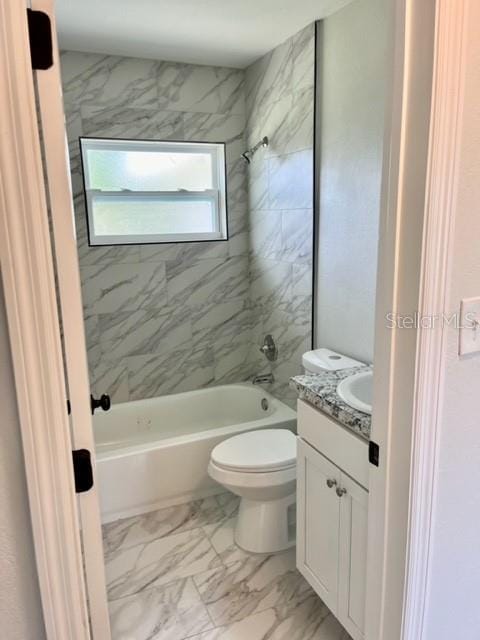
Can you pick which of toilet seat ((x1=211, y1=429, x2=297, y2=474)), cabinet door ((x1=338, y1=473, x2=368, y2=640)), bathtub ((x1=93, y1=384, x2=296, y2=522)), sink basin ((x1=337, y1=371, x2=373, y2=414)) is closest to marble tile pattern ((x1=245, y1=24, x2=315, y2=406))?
bathtub ((x1=93, y1=384, x2=296, y2=522))

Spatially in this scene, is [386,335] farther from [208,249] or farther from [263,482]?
[208,249]

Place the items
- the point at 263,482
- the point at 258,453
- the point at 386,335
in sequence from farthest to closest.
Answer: the point at 258,453, the point at 263,482, the point at 386,335

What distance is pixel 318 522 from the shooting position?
1.68 metres

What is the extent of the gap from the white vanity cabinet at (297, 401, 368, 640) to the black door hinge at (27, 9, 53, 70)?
3.87 feet

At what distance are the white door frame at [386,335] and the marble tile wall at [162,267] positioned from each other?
220 cm

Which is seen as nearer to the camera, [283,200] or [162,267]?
[283,200]


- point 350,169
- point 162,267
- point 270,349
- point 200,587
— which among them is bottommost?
point 200,587

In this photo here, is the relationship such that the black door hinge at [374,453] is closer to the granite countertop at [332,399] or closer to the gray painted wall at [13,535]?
the granite countertop at [332,399]

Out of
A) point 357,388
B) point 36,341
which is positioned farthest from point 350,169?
point 36,341

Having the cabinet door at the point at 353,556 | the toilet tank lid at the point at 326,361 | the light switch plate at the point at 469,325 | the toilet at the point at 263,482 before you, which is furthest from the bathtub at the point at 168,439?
the light switch plate at the point at 469,325

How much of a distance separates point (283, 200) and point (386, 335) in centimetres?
192

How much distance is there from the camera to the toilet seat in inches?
84.1

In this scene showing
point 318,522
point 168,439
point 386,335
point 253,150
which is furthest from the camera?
point 253,150

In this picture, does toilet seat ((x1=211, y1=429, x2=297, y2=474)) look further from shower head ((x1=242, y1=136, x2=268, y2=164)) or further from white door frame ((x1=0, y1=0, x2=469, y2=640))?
shower head ((x1=242, y1=136, x2=268, y2=164))
